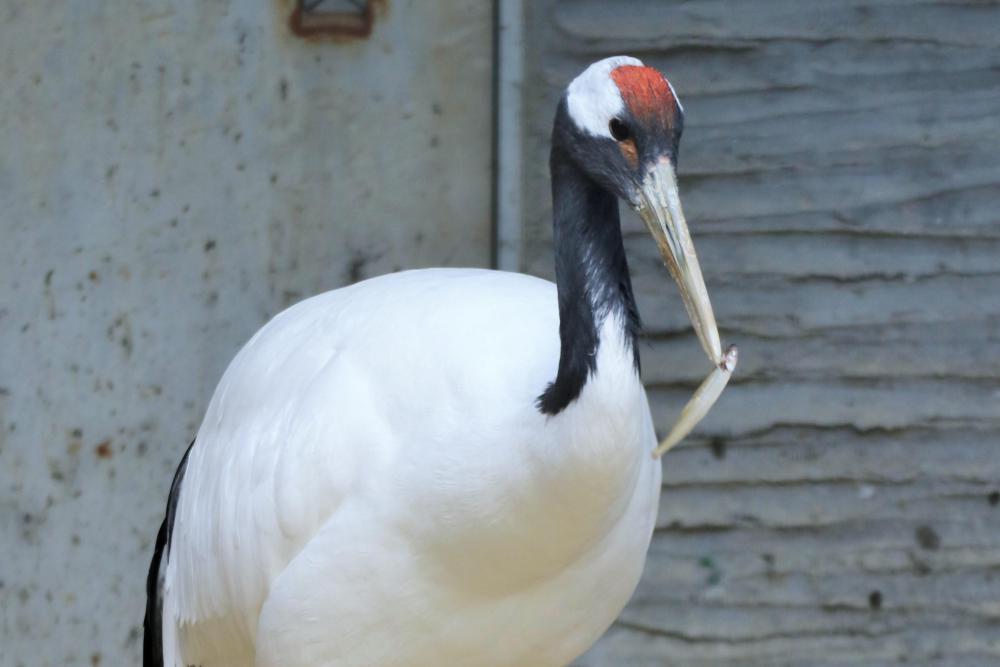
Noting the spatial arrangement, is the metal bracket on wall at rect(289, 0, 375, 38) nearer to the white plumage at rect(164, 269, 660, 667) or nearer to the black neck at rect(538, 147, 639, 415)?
the white plumage at rect(164, 269, 660, 667)

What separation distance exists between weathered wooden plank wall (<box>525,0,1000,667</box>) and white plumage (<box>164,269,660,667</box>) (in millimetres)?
974

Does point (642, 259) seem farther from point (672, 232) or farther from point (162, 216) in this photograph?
point (672, 232)

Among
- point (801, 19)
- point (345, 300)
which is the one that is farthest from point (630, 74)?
point (801, 19)

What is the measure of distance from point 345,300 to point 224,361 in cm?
121

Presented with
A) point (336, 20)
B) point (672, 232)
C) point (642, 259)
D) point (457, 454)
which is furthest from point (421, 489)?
point (336, 20)

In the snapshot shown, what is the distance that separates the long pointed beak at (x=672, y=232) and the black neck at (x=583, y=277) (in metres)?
0.11

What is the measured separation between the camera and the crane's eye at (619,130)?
104 inches

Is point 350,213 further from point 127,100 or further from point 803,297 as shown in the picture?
point 803,297

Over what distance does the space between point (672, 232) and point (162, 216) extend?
2.15m

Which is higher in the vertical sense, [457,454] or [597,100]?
[597,100]

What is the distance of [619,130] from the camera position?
2.64 m

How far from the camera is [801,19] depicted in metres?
4.18

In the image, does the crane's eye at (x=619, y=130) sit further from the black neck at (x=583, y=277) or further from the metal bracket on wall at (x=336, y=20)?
the metal bracket on wall at (x=336, y=20)

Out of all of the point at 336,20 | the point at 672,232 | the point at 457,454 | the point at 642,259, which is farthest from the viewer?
the point at 336,20
